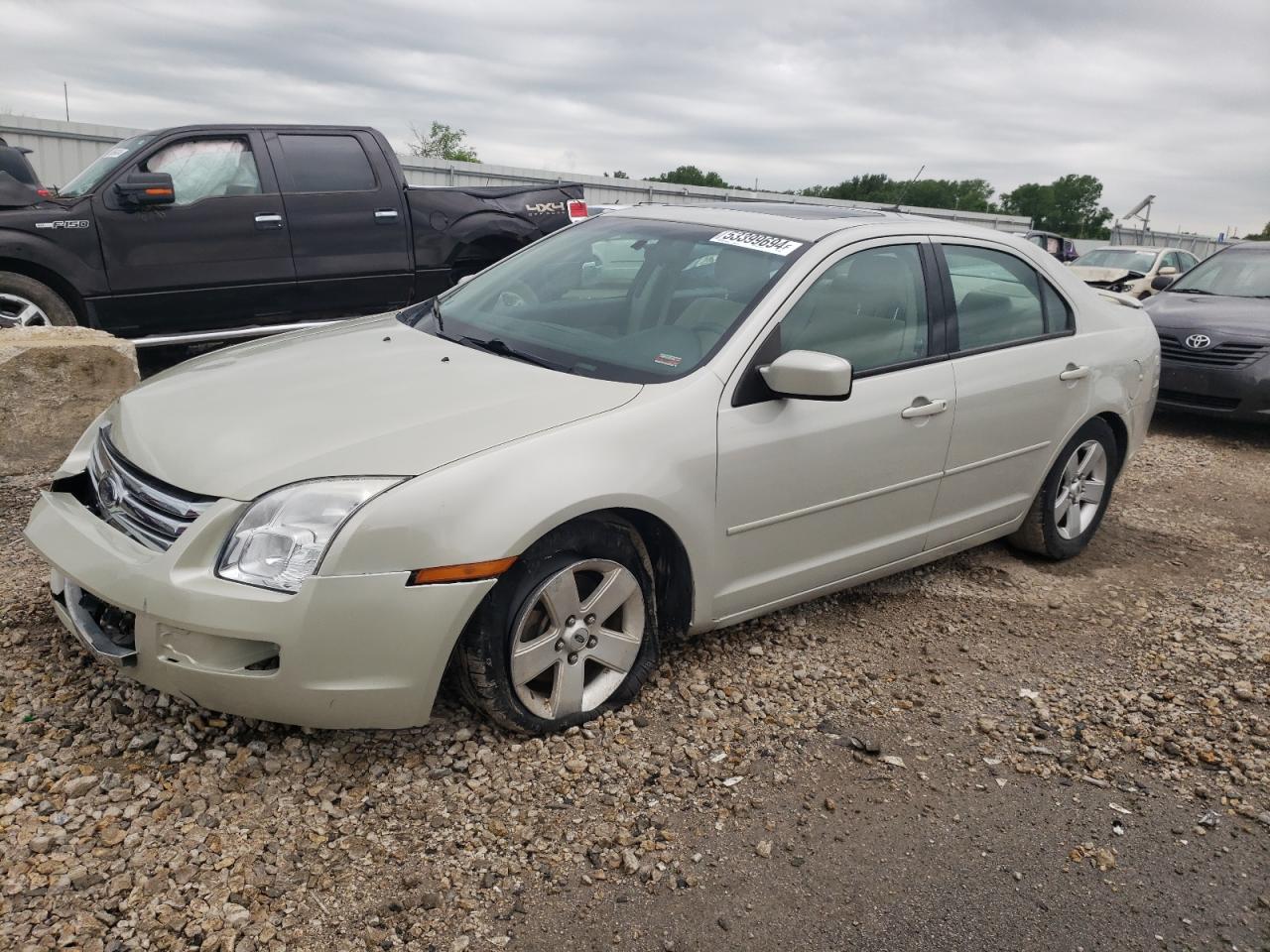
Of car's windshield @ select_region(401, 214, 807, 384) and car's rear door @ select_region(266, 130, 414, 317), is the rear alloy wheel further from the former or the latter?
car's rear door @ select_region(266, 130, 414, 317)

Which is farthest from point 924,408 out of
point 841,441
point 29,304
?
point 29,304

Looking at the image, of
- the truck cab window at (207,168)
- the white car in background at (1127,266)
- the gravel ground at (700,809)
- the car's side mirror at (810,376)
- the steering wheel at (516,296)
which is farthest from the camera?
the white car in background at (1127,266)

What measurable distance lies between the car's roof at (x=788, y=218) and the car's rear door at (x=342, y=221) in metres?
3.80

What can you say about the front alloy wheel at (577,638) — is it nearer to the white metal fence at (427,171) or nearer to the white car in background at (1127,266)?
the white metal fence at (427,171)

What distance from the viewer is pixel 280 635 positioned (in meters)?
2.60

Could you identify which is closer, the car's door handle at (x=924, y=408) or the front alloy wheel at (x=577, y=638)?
the front alloy wheel at (x=577, y=638)

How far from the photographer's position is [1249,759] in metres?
3.37

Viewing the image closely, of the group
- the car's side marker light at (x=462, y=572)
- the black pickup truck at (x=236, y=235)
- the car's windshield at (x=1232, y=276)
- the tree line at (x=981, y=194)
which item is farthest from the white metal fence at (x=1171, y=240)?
the car's side marker light at (x=462, y=572)

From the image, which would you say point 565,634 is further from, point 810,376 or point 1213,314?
point 1213,314

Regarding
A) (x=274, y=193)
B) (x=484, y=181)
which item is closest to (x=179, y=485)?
(x=274, y=193)

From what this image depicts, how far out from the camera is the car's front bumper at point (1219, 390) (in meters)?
7.98

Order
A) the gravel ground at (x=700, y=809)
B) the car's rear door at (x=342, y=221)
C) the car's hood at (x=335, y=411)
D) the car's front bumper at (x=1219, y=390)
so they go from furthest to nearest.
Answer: the car's front bumper at (x=1219, y=390) → the car's rear door at (x=342, y=221) → the car's hood at (x=335, y=411) → the gravel ground at (x=700, y=809)

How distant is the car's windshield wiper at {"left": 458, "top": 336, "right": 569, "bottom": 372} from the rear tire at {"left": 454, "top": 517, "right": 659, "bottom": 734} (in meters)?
0.63

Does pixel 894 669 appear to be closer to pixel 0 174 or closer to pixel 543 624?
pixel 543 624
